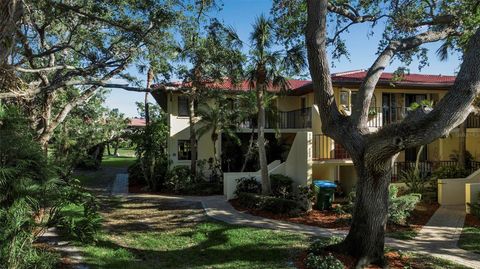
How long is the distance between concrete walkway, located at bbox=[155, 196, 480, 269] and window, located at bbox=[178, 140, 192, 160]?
27.0ft

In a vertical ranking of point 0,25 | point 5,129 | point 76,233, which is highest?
point 0,25

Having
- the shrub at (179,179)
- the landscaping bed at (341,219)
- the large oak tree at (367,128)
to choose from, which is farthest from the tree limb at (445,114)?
the shrub at (179,179)

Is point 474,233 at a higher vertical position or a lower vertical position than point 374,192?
lower

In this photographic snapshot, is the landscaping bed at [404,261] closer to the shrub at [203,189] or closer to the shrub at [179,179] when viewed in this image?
→ the shrub at [203,189]

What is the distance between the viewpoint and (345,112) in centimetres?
1706

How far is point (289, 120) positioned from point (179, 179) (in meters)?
7.14

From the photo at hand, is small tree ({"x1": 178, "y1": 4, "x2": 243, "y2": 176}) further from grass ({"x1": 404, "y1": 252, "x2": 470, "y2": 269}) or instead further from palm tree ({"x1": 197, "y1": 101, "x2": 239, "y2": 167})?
grass ({"x1": 404, "y1": 252, "x2": 470, "y2": 269})

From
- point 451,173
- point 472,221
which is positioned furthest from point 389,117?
point 472,221

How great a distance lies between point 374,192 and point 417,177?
947 cm

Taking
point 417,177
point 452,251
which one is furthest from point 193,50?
point 452,251

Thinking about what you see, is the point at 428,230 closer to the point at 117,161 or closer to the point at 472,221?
the point at 472,221

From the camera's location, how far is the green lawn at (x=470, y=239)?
405 inches

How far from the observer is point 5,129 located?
27.9ft

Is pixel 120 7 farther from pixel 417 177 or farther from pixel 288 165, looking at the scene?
pixel 417 177
